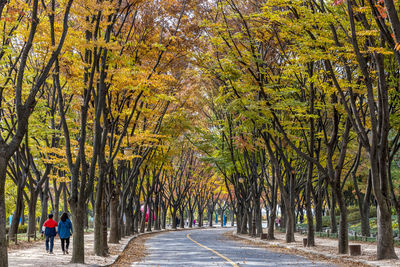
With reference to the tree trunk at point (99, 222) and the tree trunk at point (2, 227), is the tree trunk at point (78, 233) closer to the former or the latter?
the tree trunk at point (99, 222)

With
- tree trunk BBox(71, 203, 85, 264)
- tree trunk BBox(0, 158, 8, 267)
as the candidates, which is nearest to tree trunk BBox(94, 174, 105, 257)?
tree trunk BBox(71, 203, 85, 264)

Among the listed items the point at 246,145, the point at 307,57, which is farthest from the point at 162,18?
the point at 246,145

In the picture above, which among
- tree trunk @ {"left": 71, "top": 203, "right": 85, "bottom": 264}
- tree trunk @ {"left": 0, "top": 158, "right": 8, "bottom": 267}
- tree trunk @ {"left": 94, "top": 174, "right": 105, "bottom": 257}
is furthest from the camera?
tree trunk @ {"left": 94, "top": 174, "right": 105, "bottom": 257}

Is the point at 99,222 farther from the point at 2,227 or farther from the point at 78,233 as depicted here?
the point at 2,227

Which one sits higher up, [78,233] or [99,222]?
[99,222]

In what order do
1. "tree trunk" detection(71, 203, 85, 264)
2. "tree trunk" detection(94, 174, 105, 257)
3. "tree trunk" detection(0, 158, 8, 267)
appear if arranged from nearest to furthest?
"tree trunk" detection(0, 158, 8, 267) < "tree trunk" detection(71, 203, 85, 264) < "tree trunk" detection(94, 174, 105, 257)

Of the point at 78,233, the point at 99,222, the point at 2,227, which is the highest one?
the point at 2,227

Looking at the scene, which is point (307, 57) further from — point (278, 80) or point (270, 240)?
point (270, 240)

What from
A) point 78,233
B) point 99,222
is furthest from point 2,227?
point 99,222

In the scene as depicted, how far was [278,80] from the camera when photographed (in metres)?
21.5

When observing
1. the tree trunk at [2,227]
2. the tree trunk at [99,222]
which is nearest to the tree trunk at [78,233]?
the tree trunk at [99,222]

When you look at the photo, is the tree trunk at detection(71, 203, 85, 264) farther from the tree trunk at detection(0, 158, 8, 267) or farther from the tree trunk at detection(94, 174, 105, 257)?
the tree trunk at detection(0, 158, 8, 267)

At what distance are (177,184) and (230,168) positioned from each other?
1816 cm

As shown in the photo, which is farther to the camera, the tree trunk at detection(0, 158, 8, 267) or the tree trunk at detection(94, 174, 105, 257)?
the tree trunk at detection(94, 174, 105, 257)
